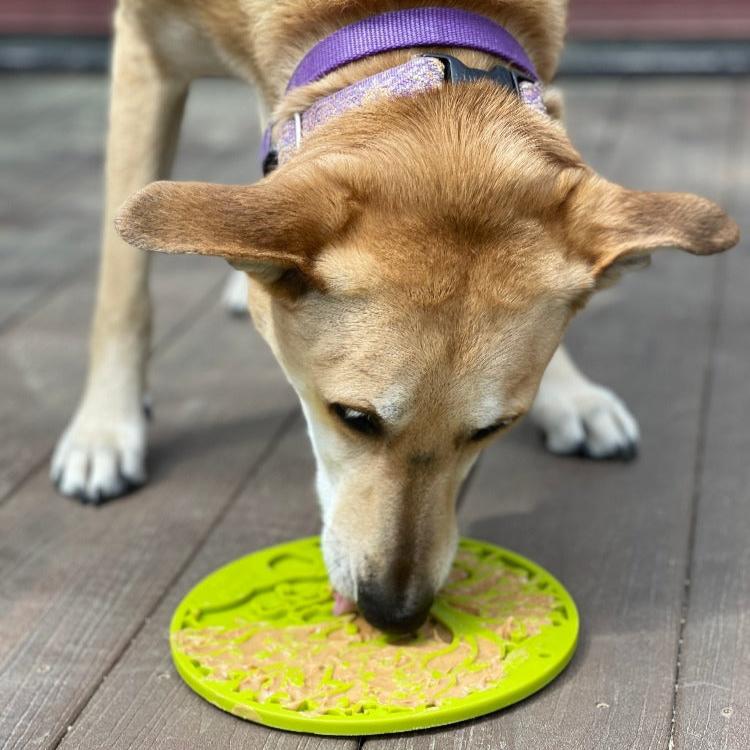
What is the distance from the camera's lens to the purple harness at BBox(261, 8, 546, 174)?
7.29 ft

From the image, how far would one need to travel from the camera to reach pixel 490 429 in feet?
7.15

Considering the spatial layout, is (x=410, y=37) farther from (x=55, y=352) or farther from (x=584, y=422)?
(x=55, y=352)

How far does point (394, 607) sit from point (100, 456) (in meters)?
1.04

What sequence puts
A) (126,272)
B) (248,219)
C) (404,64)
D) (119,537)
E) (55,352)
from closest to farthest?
(248,219) → (404,64) → (119,537) → (126,272) → (55,352)

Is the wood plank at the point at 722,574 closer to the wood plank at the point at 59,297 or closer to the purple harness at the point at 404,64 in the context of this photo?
the purple harness at the point at 404,64

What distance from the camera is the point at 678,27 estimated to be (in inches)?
304

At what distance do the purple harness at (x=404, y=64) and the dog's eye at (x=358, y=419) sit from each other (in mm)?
493

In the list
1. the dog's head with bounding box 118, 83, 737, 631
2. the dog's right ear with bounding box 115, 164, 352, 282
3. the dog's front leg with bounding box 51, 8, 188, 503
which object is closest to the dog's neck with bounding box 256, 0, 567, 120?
the dog's head with bounding box 118, 83, 737, 631

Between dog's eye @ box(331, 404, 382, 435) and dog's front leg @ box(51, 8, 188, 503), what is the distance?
929mm

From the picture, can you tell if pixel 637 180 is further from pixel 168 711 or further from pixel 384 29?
pixel 168 711

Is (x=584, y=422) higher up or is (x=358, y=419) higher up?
(x=358, y=419)

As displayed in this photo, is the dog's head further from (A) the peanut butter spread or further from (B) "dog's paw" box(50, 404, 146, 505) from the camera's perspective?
(B) "dog's paw" box(50, 404, 146, 505)

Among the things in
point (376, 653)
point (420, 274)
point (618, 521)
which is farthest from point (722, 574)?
point (420, 274)

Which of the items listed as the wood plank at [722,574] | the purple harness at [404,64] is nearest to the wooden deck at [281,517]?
the wood plank at [722,574]
